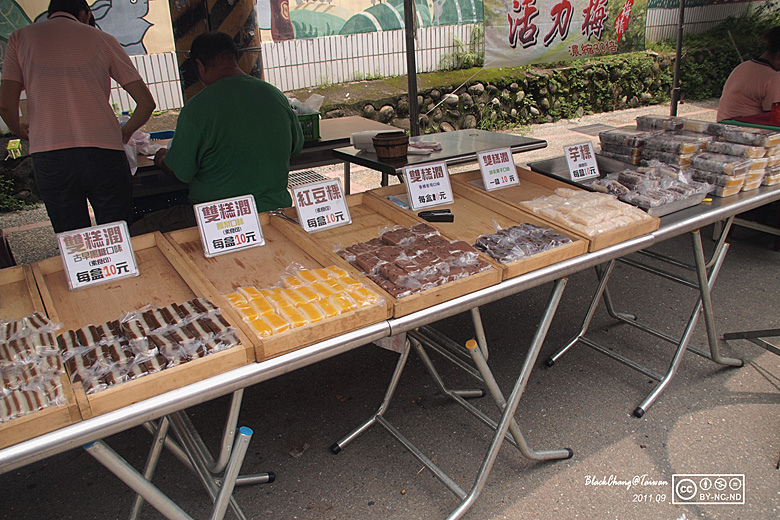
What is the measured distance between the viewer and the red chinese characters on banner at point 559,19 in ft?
33.2

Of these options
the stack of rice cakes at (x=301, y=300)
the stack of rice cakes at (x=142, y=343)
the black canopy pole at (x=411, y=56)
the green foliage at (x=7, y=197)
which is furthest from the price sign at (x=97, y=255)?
the green foliage at (x=7, y=197)

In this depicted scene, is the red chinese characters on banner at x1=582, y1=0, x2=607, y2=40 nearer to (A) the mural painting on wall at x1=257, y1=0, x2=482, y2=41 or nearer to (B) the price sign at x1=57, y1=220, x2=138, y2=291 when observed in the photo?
(A) the mural painting on wall at x1=257, y1=0, x2=482, y2=41

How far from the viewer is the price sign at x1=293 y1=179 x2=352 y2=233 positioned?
2385 millimetres

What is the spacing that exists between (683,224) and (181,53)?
12.0 feet

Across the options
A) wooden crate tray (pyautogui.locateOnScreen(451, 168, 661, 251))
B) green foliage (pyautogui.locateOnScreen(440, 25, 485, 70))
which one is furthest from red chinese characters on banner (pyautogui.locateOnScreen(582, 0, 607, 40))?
wooden crate tray (pyautogui.locateOnScreen(451, 168, 661, 251))

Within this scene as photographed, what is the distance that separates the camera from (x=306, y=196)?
7.87 feet

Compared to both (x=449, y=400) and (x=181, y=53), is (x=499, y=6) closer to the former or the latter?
(x=181, y=53)

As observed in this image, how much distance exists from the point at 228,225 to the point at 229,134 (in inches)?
28.3

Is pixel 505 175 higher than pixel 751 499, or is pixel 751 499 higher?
pixel 505 175

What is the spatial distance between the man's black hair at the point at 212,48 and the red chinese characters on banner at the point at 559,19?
8.89 m

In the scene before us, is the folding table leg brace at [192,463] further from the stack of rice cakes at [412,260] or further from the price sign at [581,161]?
the price sign at [581,161]

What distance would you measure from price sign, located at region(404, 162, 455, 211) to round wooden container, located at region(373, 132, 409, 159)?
3.00 ft

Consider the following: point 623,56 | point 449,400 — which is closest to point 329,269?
point 449,400

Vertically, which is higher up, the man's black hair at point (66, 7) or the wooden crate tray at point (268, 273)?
the man's black hair at point (66, 7)
